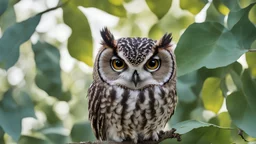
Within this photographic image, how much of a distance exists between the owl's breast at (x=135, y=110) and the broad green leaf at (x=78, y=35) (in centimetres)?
15

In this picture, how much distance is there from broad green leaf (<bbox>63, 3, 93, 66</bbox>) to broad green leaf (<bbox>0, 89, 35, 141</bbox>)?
296mm

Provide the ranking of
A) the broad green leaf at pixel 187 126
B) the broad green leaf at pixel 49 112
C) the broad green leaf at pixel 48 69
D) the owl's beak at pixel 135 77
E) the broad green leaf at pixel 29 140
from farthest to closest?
the broad green leaf at pixel 49 112
the broad green leaf at pixel 29 140
the broad green leaf at pixel 48 69
the owl's beak at pixel 135 77
the broad green leaf at pixel 187 126

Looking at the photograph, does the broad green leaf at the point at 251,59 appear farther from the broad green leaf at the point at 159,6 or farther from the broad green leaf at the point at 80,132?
the broad green leaf at the point at 80,132

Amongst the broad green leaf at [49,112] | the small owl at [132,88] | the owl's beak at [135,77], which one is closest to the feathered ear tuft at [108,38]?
the small owl at [132,88]

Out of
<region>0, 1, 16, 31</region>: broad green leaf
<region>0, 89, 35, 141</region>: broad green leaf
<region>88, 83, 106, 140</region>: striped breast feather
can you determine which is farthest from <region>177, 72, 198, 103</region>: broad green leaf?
<region>0, 1, 16, 31</region>: broad green leaf

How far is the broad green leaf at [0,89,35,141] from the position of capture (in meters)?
1.78

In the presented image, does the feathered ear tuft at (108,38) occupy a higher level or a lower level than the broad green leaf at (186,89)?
higher

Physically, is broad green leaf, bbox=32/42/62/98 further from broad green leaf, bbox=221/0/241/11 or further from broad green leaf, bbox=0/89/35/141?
broad green leaf, bbox=221/0/241/11

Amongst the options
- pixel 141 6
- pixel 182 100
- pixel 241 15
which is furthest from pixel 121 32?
pixel 241 15

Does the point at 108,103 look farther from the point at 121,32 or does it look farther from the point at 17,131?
the point at 121,32

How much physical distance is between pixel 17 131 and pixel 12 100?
0.18 metres

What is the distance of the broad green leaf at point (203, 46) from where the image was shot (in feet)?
4.98

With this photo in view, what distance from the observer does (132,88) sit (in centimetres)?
170

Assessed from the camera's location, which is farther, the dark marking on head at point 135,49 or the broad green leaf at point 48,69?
the broad green leaf at point 48,69
